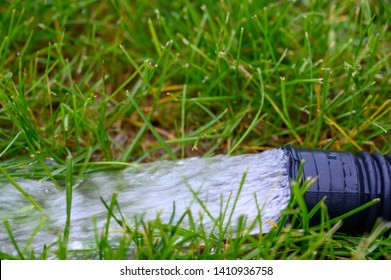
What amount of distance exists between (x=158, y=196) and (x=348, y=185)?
0.52 m

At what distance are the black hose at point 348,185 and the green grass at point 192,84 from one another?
0.09 metres

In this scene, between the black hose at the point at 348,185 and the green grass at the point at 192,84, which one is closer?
the black hose at the point at 348,185

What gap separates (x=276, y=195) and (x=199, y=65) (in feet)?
2.18

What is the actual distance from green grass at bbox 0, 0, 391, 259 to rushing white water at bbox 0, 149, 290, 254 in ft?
0.22

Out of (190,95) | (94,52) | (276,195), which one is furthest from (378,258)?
(94,52)

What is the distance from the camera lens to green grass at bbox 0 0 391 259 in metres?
1.75

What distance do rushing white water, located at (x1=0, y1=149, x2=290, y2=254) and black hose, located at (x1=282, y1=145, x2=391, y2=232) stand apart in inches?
2.9

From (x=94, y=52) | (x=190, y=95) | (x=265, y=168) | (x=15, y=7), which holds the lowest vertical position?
(x=265, y=168)

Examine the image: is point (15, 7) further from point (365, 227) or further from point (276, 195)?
point (365, 227)

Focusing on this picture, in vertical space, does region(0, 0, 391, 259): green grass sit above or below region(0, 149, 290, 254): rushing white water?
above

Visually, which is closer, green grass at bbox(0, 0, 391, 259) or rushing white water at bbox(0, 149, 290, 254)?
rushing white water at bbox(0, 149, 290, 254)

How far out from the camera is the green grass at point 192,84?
1.75 m

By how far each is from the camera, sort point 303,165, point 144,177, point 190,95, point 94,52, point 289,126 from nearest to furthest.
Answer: point 303,165
point 144,177
point 289,126
point 190,95
point 94,52

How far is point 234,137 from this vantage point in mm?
1936
